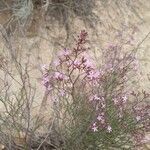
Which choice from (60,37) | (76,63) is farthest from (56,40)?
(76,63)

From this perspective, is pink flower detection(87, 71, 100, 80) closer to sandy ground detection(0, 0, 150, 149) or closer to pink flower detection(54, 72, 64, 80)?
pink flower detection(54, 72, 64, 80)

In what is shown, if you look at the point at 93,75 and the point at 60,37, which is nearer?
the point at 93,75

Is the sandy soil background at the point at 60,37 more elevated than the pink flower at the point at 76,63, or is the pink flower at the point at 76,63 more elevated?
the sandy soil background at the point at 60,37

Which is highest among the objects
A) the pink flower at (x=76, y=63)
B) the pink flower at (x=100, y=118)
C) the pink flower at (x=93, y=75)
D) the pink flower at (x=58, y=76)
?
the pink flower at (x=93, y=75)

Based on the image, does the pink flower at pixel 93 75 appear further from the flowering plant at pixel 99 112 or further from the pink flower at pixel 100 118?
the pink flower at pixel 100 118

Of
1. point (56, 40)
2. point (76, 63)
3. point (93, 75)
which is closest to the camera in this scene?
point (76, 63)

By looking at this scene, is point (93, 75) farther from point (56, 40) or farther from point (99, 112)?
point (56, 40)

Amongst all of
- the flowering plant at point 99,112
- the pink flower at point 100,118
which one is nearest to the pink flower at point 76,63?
the flowering plant at point 99,112

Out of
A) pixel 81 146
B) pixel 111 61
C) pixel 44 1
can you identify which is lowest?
pixel 81 146

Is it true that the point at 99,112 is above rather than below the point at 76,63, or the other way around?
below

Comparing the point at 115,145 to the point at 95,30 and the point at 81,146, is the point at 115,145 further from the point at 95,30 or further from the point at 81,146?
the point at 95,30

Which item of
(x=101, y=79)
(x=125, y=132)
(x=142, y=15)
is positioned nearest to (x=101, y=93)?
(x=101, y=79)
